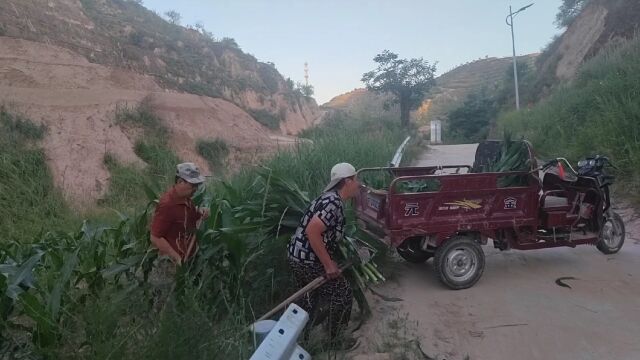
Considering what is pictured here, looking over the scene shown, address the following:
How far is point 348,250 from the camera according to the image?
13.8 feet

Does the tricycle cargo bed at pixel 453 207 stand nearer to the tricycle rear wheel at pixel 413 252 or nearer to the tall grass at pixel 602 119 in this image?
the tricycle rear wheel at pixel 413 252

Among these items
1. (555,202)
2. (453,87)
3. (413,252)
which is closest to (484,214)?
(413,252)

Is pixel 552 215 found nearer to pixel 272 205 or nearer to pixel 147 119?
pixel 272 205

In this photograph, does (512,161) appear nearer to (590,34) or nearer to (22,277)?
(22,277)

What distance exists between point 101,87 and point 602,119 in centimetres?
1739

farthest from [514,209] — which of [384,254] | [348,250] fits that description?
[348,250]

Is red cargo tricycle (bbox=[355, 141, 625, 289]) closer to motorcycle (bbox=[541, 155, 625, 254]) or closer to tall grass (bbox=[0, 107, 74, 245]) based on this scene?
motorcycle (bbox=[541, 155, 625, 254])

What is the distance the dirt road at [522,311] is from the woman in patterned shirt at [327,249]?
41 centimetres

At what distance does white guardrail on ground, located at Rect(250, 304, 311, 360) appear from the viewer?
2.53m

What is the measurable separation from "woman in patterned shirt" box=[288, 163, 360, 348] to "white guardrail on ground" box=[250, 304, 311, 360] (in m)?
0.92

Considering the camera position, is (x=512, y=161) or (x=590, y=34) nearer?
(x=512, y=161)

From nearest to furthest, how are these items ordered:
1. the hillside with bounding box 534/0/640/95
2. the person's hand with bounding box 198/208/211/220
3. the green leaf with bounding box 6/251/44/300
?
the green leaf with bounding box 6/251/44/300, the person's hand with bounding box 198/208/211/220, the hillside with bounding box 534/0/640/95

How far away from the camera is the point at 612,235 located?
6156 mm

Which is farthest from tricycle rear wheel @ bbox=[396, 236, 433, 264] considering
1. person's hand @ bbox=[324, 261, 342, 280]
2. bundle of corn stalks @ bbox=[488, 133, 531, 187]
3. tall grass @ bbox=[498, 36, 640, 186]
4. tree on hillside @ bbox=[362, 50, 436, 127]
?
tree on hillside @ bbox=[362, 50, 436, 127]
